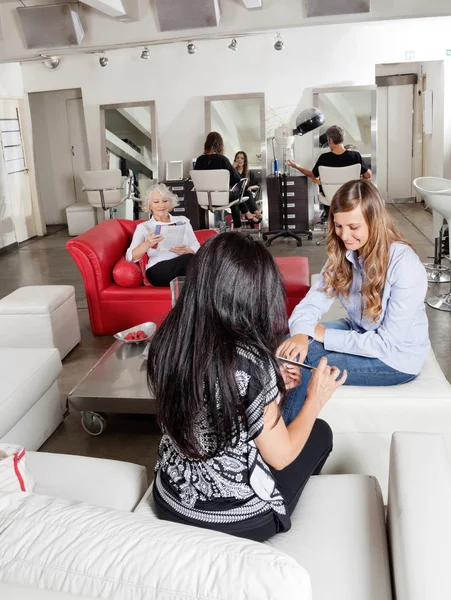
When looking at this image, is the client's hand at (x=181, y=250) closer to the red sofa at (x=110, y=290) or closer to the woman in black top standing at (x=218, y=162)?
the red sofa at (x=110, y=290)

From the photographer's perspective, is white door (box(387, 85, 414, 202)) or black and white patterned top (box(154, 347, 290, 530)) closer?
black and white patterned top (box(154, 347, 290, 530))

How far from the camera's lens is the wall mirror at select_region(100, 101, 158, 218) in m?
9.50

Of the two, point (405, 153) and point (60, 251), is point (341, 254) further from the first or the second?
point (405, 153)

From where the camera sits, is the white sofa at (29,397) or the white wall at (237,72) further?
the white wall at (237,72)

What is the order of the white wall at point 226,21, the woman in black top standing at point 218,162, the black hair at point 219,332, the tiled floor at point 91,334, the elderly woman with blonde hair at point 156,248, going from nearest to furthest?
1. the black hair at point 219,332
2. the tiled floor at point 91,334
3. the elderly woman with blonde hair at point 156,248
4. the white wall at point 226,21
5. the woman in black top standing at point 218,162

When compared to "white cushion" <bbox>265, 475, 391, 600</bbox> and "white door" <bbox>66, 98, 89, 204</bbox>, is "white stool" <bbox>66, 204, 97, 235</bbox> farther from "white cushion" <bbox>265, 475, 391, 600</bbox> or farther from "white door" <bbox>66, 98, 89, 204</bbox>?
"white cushion" <bbox>265, 475, 391, 600</bbox>

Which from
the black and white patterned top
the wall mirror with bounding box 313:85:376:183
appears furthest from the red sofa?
the wall mirror with bounding box 313:85:376:183

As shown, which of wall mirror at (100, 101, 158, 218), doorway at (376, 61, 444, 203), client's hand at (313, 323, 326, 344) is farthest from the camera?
doorway at (376, 61, 444, 203)

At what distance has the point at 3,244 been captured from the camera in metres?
8.80

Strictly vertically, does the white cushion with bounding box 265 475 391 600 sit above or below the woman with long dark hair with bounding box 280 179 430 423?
below

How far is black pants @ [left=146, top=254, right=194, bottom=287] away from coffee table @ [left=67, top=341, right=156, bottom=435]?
1243mm

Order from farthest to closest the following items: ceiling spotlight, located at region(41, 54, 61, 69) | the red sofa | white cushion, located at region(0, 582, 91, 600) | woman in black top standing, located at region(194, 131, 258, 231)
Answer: ceiling spotlight, located at region(41, 54, 61, 69) < woman in black top standing, located at region(194, 131, 258, 231) < the red sofa < white cushion, located at region(0, 582, 91, 600)

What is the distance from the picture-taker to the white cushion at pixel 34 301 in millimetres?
4062

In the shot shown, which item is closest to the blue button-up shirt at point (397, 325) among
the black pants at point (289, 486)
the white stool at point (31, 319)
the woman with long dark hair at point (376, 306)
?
the woman with long dark hair at point (376, 306)
